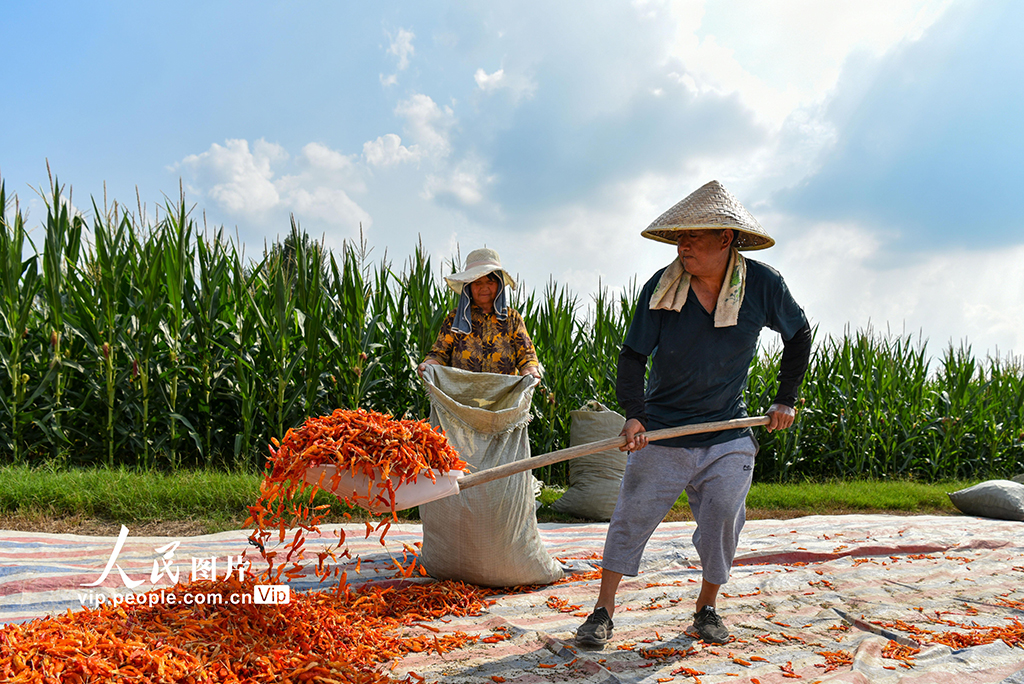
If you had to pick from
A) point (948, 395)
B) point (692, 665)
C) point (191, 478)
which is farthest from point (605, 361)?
point (948, 395)

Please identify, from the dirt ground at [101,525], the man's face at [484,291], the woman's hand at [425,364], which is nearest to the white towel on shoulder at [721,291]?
the man's face at [484,291]

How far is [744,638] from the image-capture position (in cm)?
266

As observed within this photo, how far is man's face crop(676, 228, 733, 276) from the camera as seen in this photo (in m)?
2.44

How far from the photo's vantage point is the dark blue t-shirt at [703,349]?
246 centimetres

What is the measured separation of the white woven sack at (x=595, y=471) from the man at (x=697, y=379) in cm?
266

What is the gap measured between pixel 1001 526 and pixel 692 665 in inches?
183

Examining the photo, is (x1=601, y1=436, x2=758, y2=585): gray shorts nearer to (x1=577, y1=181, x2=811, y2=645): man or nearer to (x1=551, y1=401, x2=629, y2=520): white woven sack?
(x1=577, y1=181, x2=811, y2=645): man

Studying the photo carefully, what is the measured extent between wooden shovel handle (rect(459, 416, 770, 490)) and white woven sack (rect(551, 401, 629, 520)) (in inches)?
109

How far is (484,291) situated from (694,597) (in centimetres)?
193

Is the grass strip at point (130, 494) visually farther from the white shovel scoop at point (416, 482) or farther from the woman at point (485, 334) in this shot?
the white shovel scoop at point (416, 482)

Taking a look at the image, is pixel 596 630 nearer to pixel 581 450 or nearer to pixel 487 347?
pixel 581 450

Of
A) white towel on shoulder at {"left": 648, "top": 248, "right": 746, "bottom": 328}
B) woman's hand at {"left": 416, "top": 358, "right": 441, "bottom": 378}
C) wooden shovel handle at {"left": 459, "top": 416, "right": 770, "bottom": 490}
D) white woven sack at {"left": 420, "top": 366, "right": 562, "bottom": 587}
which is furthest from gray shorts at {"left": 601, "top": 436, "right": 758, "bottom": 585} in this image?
woman's hand at {"left": 416, "top": 358, "right": 441, "bottom": 378}

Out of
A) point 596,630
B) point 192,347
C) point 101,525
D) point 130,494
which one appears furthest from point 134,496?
point 596,630

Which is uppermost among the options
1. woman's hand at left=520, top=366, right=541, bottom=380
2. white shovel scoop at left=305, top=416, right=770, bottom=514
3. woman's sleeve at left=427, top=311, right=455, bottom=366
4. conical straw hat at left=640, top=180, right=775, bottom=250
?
conical straw hat at left=640, top=180, right=775, bottom=250
